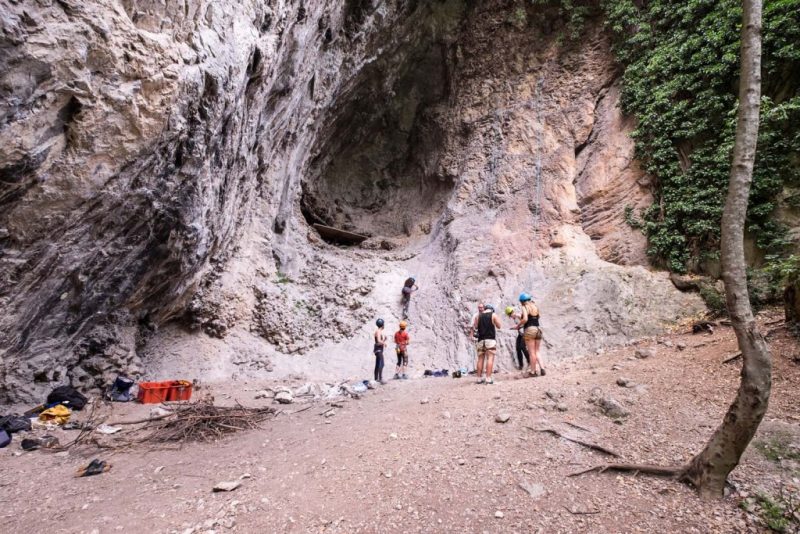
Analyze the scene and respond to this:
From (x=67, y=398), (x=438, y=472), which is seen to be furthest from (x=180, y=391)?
(x=438, y=472)

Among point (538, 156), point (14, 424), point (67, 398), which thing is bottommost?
point (14, 424)

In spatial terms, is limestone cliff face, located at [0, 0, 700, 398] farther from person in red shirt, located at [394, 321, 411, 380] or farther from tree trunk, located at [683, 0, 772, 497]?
tree trunk, located at [683, 0, 772, 497]

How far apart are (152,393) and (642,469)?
300 inches

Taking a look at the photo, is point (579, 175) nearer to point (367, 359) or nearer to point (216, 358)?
point (367, 359)

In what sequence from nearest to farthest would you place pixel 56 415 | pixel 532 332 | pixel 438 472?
1. pixel 438 472
2. pixel 56 415
3. pixel 532 332

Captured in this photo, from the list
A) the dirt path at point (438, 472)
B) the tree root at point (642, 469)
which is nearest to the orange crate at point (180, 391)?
the dirt path at point (438, 472)

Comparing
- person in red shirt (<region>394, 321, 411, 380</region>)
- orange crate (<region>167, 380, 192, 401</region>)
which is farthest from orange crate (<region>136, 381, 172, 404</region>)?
person in red shirt (<region>394, 321, 411, 380</region>)

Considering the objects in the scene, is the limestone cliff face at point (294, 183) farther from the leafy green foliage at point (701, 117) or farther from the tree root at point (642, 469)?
the tree root at point (642, 469)

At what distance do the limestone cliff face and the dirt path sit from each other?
302 cm

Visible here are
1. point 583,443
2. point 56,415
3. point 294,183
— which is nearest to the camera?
point 583,443

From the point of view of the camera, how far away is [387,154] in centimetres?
1856

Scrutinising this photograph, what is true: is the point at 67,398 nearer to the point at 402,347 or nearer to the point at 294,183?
the point at 402,347

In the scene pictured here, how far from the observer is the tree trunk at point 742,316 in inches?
119

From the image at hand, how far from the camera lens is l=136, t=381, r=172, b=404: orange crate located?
684 cm
